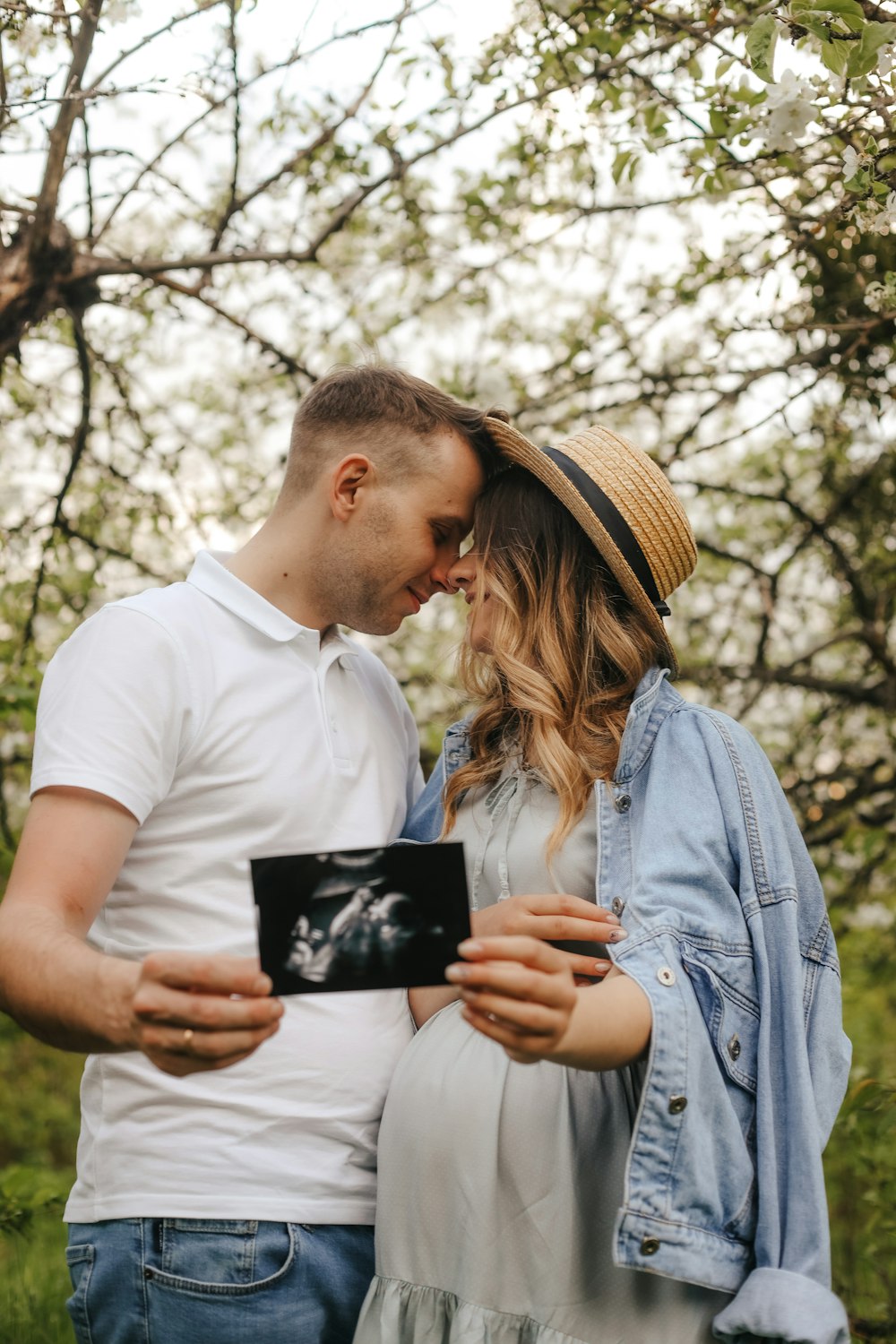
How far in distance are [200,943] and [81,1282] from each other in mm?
585

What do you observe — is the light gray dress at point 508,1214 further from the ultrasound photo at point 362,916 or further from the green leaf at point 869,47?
the green leaf at point 869,47

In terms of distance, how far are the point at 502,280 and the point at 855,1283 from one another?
3.61 m

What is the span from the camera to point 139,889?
6.72ft

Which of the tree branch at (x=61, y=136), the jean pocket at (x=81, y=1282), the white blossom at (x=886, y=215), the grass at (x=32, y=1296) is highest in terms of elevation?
the tree branch at (x=61, y=136)

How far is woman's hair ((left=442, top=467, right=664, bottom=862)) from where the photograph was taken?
2354 mm

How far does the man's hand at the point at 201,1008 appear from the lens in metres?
1.39

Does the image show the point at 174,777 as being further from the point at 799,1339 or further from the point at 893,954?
the point at 893,954

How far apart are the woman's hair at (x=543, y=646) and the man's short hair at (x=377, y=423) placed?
175 millimetres

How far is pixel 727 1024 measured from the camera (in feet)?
6.26

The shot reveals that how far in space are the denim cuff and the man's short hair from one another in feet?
5.37

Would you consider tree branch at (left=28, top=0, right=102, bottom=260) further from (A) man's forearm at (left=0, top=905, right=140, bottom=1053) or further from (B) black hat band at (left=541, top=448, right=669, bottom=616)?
(A) man's forearm at (left=0, top=905, right=140, bottom=1053)

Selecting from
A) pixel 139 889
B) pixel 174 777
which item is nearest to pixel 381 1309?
pixel 139 889

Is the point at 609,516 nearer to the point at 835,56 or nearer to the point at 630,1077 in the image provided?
the point at 835,56

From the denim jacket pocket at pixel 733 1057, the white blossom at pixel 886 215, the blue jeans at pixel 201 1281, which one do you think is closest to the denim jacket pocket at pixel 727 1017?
the denim jacket pocket at pixel 733 1057
